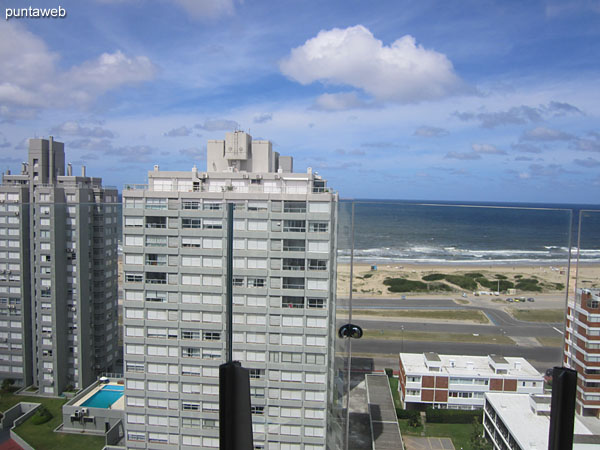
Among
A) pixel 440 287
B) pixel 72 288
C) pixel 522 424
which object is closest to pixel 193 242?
pixel 522 424

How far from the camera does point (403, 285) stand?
1024 centimetres

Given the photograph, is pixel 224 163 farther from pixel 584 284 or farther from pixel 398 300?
pixel 398 300

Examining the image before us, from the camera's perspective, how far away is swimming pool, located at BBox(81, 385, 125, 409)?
3.74 m

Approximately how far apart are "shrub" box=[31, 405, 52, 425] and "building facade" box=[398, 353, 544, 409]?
305 centimetres

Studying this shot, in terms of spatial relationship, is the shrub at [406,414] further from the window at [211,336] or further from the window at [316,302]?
the window at [211,336]

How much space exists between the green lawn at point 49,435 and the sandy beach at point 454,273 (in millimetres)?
2311

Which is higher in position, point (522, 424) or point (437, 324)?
point (522, 424)

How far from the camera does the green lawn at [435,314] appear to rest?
8078 mm

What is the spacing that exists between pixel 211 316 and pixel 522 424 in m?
1.86

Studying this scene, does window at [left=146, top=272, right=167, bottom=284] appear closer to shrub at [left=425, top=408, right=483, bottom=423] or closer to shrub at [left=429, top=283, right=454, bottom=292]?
shrub at [left=425, top=408, right=483, bottom=423]

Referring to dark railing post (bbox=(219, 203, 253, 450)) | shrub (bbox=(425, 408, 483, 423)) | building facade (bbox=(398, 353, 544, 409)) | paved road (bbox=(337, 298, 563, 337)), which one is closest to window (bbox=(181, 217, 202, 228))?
dark railing post (bbox=(219, 203, 253, 450))

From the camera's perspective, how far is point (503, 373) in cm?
346

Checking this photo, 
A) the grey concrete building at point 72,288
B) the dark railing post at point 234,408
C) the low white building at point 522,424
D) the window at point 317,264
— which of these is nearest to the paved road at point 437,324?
the low white building at point 522,424

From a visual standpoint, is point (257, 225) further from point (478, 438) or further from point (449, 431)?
point (449, 431)
